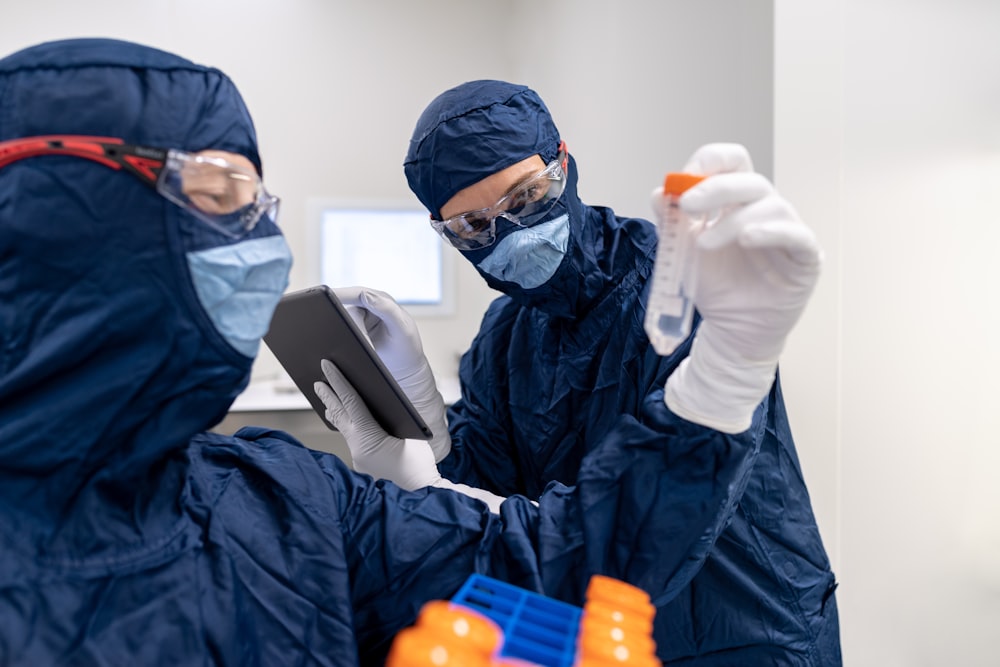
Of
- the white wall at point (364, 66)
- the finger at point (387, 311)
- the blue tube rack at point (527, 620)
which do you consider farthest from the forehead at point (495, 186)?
the white wall at point (364, 66)

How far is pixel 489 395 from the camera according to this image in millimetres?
1438

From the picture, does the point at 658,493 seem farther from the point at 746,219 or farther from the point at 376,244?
the point at 376,244

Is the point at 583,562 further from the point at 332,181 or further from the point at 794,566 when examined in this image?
the point at 332,181

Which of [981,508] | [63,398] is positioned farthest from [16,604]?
[981,508]

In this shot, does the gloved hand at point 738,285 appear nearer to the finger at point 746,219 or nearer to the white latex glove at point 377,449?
the finger at point 746,219

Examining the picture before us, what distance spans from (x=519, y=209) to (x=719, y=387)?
606 millimetres

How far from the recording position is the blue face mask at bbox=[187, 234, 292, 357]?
0.68m

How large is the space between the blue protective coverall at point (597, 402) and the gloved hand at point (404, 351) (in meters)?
0.10

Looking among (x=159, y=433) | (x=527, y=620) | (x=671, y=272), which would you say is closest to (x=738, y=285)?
(x=671, y=272)

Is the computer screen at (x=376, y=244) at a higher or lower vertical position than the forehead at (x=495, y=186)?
lower

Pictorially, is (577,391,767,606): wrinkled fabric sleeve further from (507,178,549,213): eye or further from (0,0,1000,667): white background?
(0,0,1000,667): white background

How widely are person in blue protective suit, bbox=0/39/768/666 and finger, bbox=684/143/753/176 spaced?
Result: 0.30 m

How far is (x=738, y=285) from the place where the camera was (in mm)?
716

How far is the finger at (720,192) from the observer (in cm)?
64
